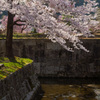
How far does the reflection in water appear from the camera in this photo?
1163 centimetres

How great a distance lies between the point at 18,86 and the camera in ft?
29.9

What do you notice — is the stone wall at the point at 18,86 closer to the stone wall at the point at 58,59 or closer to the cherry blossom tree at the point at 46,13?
the cherry blossom tree at the point at 46,13

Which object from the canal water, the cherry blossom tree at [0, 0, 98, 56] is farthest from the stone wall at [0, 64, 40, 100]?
the cherry blossom tree at [0, 0, 98, 56]

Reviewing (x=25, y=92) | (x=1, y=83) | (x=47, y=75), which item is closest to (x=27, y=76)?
(x=25, y=92)

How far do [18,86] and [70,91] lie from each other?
15.5 feet

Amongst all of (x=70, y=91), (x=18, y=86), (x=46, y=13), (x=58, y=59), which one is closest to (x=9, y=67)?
(x=18, y=86)

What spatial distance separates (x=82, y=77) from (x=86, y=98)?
252 inches

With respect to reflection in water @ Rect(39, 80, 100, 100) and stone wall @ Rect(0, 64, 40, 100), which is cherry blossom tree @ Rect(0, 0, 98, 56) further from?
reflection in water @ Rect(39, 80, 100, 100)

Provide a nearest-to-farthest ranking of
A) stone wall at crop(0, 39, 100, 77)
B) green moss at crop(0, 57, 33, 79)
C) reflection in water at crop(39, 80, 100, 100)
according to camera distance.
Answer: green moss at crop(0, 57, 33, 79)
reflection in water at crop(39, 80, 100, 100)
stone wall at crop(0, 39, 100, 77)

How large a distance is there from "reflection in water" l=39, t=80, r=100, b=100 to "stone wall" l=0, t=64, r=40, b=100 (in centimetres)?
116

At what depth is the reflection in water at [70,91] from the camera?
11633mm

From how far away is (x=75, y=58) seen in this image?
1789 cm

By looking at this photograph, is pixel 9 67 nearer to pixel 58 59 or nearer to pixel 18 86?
pixel 18 86

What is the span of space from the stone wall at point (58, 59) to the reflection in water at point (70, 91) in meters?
2.61
